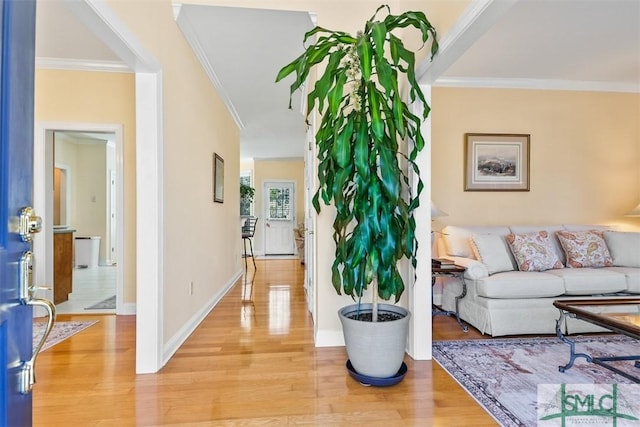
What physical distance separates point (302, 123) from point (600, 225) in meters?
4.30

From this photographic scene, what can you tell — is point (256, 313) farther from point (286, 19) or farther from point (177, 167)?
point (286, 19)

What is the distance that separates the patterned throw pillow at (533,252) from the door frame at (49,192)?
388 centimetres

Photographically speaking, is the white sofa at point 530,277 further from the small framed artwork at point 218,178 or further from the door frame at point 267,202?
the door frame at point 267,202

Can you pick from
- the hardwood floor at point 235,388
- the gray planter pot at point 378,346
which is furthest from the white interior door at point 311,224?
the gray planter pot at point 378,346

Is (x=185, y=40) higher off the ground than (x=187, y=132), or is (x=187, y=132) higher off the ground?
(x=185, y=40)

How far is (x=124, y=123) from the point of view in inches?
140

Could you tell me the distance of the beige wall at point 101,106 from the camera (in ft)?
11.2

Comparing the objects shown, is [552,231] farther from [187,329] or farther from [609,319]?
[187,329]

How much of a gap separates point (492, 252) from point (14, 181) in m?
3.24

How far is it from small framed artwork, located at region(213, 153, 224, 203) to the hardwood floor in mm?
1672

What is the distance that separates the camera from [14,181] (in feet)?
2.08

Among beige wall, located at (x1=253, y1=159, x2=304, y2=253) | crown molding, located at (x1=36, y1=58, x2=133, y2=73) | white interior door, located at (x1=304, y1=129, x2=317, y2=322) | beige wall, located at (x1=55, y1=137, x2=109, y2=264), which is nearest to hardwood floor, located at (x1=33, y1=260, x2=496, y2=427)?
white interior door, located at (x1=304, y1=129, x2=317, y2=322)

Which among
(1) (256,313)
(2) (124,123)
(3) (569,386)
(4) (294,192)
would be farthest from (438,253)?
(4) (294,192)

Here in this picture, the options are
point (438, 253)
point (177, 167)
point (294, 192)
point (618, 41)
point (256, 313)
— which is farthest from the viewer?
point (294, 192)
